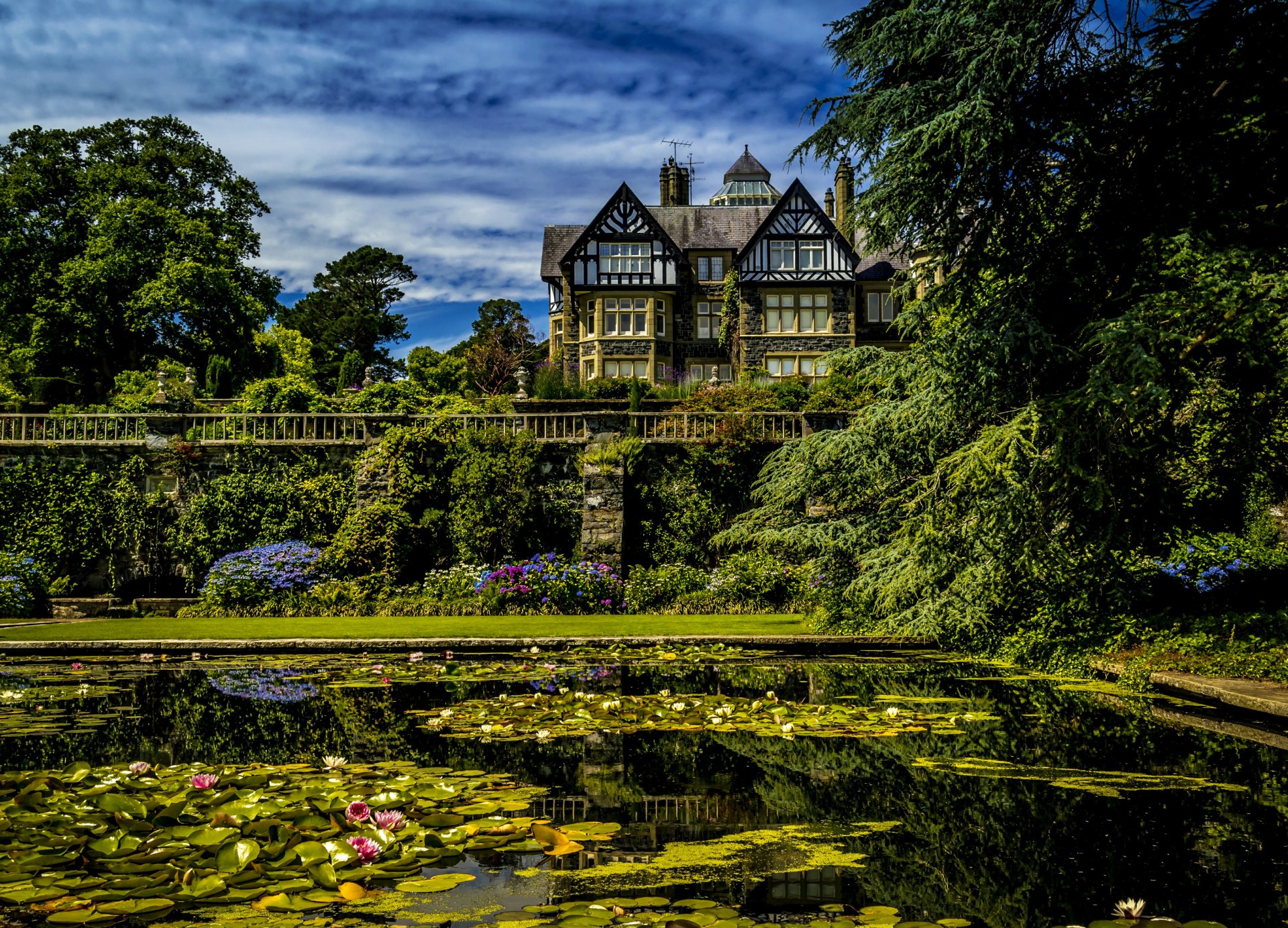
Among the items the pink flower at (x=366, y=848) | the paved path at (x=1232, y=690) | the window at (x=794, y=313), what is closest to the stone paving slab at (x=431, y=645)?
the paved path at (x=1232, y=690)

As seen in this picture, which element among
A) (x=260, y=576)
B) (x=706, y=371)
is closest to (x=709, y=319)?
(x=706, y=371)

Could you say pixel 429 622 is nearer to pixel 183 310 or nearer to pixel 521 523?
pixel 521 523

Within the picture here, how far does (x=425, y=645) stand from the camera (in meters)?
11.8

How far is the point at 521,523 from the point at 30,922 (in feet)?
51.4

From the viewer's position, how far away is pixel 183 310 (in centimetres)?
3247

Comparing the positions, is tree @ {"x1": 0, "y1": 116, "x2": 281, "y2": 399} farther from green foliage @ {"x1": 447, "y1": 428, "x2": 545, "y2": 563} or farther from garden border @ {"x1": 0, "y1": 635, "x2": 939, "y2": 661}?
garden border @ {"x1": 0, "y1": 635, "x2": 939, "y2": 661}

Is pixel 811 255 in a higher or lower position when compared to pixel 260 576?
higher

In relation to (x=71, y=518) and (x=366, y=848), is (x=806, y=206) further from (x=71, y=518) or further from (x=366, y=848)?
(x=366, y=848)

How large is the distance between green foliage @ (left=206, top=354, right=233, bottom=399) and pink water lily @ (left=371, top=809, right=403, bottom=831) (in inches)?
1154

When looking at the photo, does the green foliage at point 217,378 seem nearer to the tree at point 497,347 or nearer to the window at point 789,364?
the tree at point 497,347

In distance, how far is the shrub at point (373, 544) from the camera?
58.9 ft

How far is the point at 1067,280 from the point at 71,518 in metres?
18.7

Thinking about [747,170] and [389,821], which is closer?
[389,821]

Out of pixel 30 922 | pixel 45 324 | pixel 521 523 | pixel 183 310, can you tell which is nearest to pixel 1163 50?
pixel 30 922
